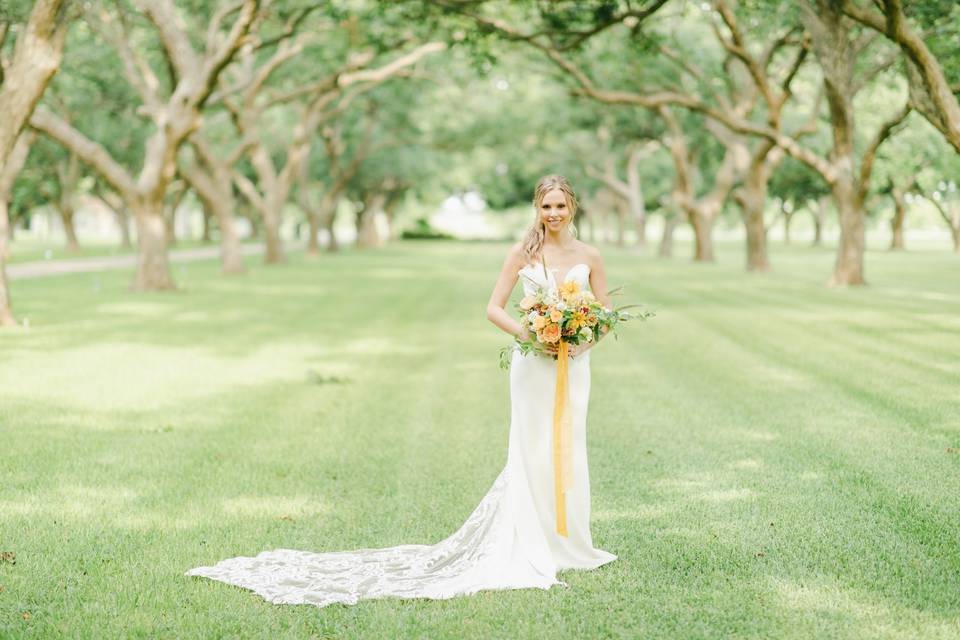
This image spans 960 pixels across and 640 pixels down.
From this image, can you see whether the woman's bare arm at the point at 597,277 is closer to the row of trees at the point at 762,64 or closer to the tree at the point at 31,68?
the row of trees at the point at 762,64

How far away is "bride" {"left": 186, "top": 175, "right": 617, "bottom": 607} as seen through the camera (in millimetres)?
5410

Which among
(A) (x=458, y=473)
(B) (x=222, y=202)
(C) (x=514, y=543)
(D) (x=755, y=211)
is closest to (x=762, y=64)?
(D) (x=755, y=211)

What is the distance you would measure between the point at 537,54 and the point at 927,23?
11703mm

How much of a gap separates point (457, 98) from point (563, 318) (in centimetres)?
3924

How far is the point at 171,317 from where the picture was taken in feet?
61.7

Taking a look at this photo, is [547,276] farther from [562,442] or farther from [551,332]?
[562,442]

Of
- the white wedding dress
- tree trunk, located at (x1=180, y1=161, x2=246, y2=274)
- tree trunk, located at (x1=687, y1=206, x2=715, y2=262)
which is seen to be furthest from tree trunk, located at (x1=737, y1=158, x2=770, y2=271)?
the white wedding dress

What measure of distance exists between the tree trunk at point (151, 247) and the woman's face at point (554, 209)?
1930 centimetres

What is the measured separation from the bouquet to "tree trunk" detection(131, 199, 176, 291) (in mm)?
19476

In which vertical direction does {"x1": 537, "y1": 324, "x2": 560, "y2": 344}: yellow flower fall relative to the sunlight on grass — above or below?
above

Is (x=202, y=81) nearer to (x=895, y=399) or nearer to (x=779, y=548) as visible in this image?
(x=895, y=399)

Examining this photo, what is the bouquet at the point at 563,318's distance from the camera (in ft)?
17.3

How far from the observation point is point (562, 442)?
5602 mm

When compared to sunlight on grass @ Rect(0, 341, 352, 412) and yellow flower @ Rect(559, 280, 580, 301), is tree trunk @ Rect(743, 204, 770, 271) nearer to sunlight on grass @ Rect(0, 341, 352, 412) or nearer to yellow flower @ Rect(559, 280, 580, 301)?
sunlight on grass @ Rect(0, 341, 352, 412)
